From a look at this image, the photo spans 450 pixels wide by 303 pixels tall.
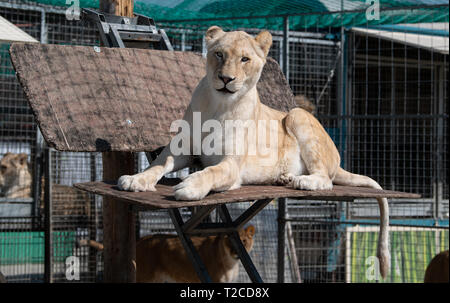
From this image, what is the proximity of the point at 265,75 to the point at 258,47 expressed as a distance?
4.71 ft

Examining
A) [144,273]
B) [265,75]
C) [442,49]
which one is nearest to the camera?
[265,75]

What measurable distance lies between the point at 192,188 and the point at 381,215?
5.66ft

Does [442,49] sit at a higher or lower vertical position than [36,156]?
higher

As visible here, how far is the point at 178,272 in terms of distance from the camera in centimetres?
682

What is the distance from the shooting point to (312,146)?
13.3ft

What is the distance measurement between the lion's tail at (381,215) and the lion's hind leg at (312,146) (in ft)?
0.51

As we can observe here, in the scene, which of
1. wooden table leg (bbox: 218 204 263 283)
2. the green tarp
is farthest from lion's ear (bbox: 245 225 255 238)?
wooden table leg (bbox: 218 204 263 283)

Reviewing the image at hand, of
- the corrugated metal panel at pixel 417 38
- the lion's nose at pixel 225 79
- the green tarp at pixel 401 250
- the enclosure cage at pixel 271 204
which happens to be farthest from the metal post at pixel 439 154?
the lion's nose at pixel 225 79

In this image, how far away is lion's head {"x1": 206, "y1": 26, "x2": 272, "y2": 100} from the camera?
3.57 m

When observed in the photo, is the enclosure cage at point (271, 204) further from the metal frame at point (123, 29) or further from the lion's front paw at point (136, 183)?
the lion's front paw at point (136, 183)

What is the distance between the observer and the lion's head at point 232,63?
11.7 ft

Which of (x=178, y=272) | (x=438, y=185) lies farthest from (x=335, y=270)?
(x=178, y=272)

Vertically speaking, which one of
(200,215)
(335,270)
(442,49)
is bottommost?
(335,270)
